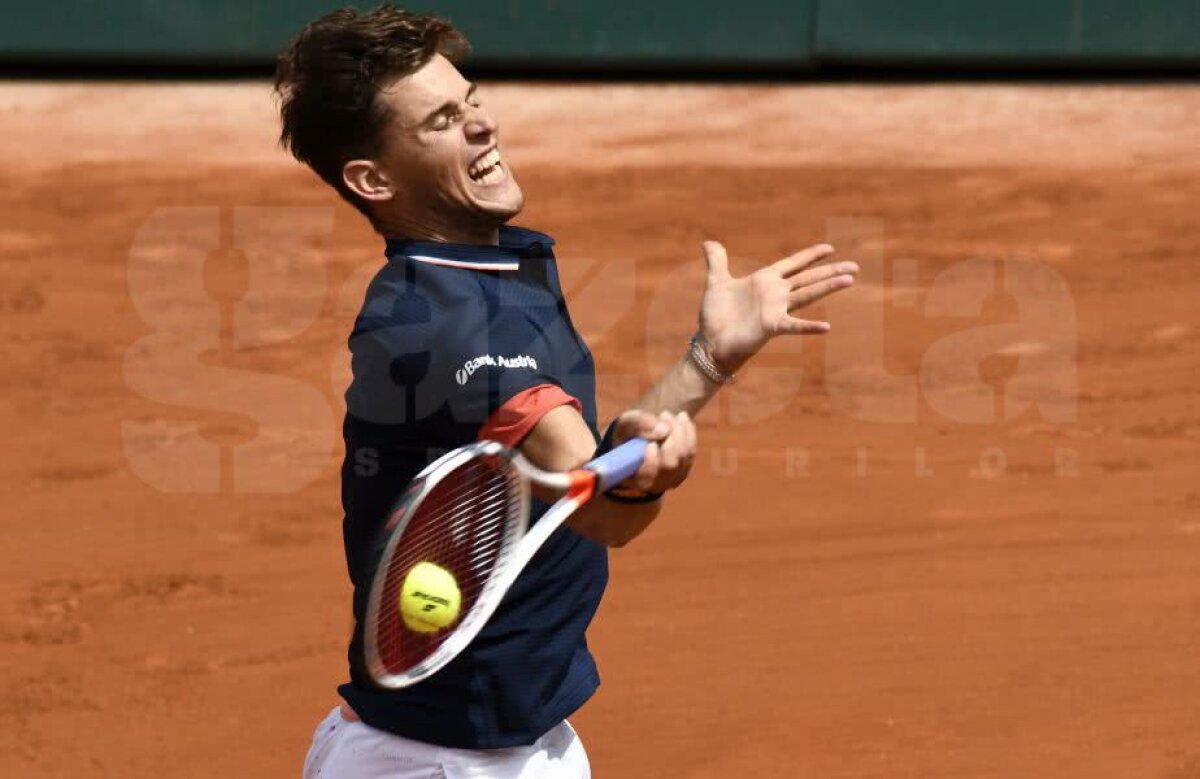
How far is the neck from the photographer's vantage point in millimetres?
3398

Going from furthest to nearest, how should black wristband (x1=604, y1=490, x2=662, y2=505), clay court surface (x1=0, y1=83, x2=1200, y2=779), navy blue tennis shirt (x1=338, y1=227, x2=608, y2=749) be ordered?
1. clay court surface (x1=0, y1=83, x2=1200, y2=779)
2. navy blue tennis shirt (x1=338, y1=227, x2=608, y2=749)
3. black wristband (x1=604, y1=490, x2=662, y2=505)

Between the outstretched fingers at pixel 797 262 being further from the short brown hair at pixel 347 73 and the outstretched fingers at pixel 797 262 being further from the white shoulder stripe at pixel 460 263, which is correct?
the short brown hair at pixel 347 73

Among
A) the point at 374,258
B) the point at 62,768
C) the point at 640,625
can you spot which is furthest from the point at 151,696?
the point at 374,258

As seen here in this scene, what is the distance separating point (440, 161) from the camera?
3359 mm

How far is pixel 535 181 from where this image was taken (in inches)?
402

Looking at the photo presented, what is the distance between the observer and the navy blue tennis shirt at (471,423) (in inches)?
122

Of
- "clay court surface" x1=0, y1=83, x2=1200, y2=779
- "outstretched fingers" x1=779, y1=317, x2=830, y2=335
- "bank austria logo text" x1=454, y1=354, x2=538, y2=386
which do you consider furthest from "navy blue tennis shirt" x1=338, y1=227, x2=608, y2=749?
"clay court surface" x1=0, y1=83, x2=1200, y2=779

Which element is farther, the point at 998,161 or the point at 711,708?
the point at 998,161

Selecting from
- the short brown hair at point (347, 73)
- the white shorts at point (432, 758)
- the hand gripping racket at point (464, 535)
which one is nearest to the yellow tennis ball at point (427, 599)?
the hand gripping racket at point (464, 535)

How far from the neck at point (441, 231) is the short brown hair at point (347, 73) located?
0.25 ft

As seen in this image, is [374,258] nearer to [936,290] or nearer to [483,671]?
[936,290]

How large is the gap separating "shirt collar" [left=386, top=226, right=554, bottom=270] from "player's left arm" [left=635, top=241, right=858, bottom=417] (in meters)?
0.39

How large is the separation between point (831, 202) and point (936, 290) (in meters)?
1.25

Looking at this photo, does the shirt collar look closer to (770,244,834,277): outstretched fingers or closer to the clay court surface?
(770,244,834,277): outstretched fingers
